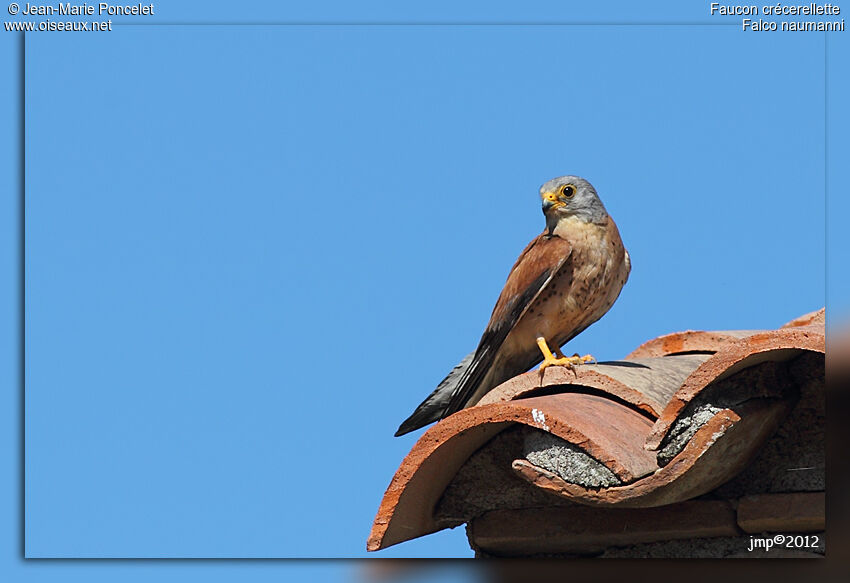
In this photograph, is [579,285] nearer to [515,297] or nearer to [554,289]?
[554,289]

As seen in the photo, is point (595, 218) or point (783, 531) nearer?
point (783, 531)

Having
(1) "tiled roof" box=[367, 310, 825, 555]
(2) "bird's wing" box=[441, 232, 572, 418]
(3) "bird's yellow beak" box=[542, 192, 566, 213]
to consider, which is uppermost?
(3) "bird's yellow beak" box=[542, 192, 566, 213]

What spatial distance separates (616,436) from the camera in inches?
126

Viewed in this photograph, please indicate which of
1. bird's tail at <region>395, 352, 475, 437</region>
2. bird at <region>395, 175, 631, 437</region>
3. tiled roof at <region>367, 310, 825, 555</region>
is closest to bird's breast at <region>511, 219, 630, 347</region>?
bird at <region>395, 175, 631, 437</region>

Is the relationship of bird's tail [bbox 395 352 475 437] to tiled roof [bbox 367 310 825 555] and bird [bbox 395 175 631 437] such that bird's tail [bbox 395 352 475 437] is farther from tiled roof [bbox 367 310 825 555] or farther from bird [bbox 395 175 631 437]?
tiled roof [bbox 367 310 825 555]

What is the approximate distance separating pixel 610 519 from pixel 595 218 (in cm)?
167

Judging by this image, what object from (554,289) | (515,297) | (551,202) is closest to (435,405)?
(515,297)

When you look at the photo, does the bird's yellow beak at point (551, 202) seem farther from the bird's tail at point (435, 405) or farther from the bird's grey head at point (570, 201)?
the bird's tail at point (435, 405)

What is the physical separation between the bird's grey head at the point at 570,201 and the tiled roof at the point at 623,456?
1.12 metres

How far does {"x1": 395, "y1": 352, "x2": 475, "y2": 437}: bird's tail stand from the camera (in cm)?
422

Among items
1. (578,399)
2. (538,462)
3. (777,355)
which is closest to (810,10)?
(777,355)

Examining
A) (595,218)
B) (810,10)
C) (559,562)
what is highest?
(810,10)

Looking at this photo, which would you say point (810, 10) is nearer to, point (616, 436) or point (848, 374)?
point (848, 374)

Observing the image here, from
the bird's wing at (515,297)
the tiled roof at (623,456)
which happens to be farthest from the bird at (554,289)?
the tiled roof at (623,456)
